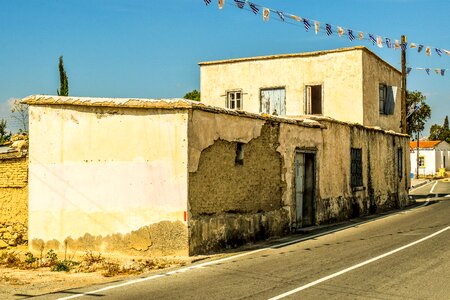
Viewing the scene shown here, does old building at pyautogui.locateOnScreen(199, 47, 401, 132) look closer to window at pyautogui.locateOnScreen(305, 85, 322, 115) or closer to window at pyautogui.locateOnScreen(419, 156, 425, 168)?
window at pyautogui.locateOnScreen(305, 85, 322, 115)

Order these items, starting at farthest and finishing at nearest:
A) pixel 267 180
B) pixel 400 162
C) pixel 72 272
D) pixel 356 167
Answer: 1. pixel 400 162
2. pixel 356 167
3. pixel 267 180
4. pixel 72 272

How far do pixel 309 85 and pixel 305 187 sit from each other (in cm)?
908

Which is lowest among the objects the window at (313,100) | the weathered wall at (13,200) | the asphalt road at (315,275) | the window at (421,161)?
the asphalt road at (315,275)

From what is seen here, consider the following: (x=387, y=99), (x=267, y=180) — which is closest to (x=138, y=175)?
(x=267, y=180)

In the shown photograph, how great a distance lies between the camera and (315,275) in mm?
9984

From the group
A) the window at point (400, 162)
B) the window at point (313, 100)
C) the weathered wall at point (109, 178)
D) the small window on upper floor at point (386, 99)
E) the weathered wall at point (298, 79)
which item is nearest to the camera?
the weathered wall at point (109, 178)

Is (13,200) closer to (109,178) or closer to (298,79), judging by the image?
(109,178)

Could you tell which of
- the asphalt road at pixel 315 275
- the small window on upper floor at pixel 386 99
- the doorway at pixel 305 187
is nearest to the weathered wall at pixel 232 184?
the asphalt road at pixel 315 275

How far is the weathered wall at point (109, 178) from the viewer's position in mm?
12531

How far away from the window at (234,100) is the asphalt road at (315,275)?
555 inches

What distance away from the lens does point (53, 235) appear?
Answer: 13.0 metres

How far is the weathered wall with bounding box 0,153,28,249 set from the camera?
44.4 feet

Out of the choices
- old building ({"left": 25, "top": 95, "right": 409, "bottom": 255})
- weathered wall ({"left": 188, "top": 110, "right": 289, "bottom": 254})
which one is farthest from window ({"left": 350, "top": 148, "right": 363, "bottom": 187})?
old building ({"left": 25, "top": 95, "right": 409, "bottom": 255})

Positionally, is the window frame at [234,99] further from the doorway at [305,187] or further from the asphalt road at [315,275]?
the asphalt road at [315,275]
